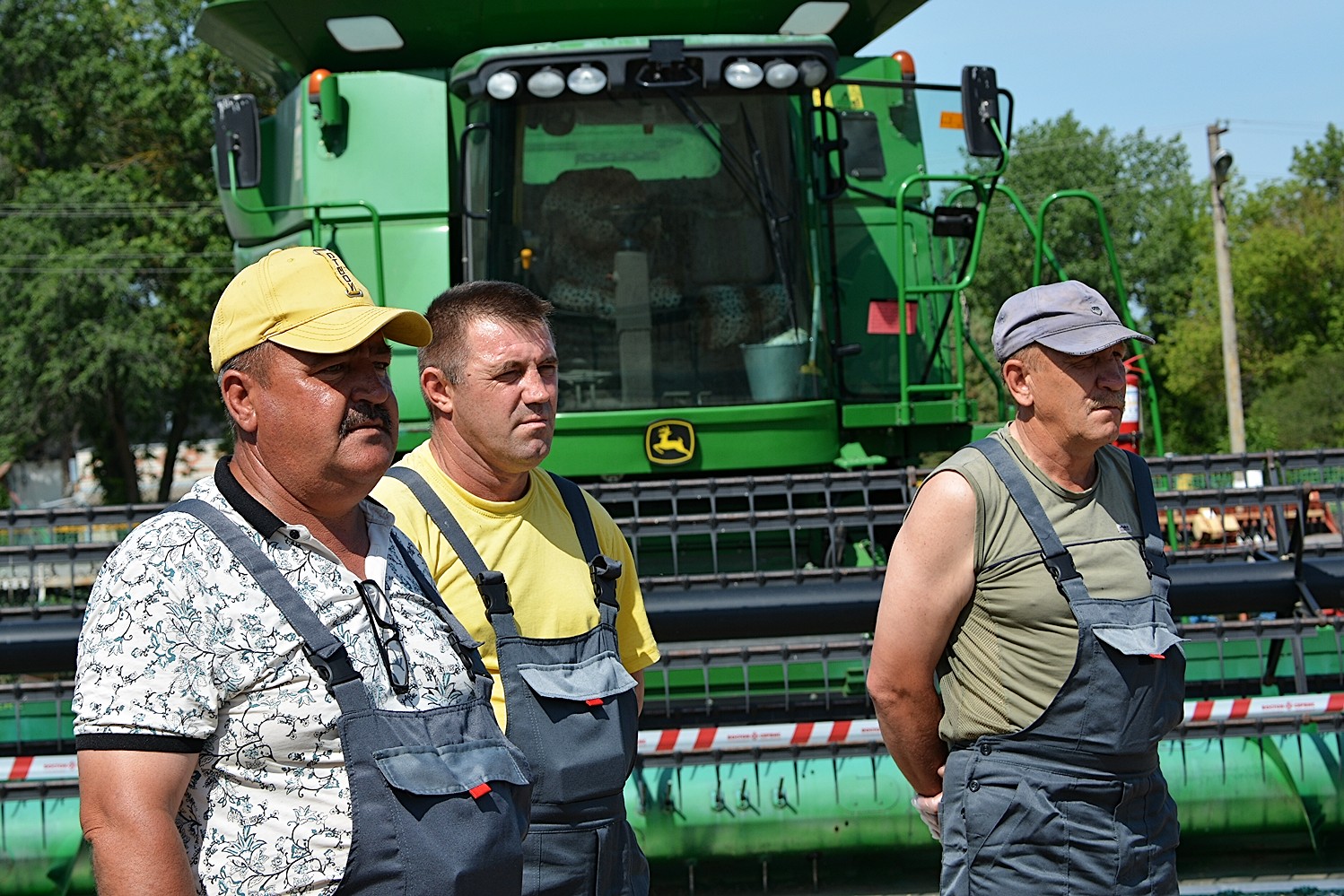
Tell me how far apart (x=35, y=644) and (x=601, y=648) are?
3520mm

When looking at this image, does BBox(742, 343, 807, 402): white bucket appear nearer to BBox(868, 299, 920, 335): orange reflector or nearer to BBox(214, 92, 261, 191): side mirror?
BBox(868, 299, 920, 335): orange reflector

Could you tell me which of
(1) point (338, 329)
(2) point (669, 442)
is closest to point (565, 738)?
(1) point (338, 329)

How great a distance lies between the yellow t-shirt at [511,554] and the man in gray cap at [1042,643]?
0.67 m

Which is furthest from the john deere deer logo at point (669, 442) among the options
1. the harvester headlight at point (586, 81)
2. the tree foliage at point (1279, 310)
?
the tree foliage at point (1279, 310)

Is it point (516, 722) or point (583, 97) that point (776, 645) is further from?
point (516, 722)

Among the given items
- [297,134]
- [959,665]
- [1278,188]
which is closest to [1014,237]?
[1278,188]

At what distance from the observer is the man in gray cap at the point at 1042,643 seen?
296 centimetres

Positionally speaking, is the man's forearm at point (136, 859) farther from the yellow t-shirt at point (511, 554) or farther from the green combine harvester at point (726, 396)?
the green combine harvester at point (726, 396)

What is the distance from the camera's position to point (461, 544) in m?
2.93

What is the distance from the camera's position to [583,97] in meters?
6.12

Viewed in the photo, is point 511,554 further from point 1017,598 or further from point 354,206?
point 354,206

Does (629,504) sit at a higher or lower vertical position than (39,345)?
lower

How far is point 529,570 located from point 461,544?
16cm

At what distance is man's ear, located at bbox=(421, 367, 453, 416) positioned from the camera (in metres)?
3.09
